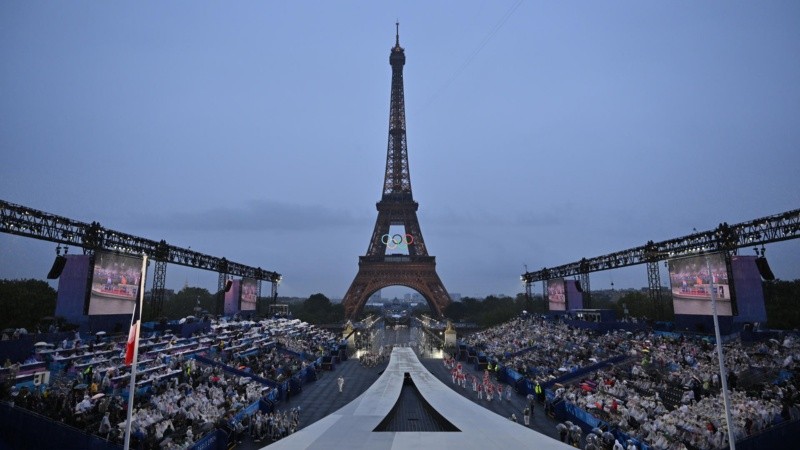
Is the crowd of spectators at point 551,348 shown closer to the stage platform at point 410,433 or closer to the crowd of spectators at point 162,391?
the stage platform at point 410,433

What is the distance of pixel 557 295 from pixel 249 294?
39397mm

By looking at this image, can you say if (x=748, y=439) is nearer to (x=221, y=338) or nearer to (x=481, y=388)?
(x=481, y=388)

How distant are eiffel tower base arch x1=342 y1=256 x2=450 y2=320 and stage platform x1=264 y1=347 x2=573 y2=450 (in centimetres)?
5378

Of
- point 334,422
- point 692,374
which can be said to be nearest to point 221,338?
point 334,422

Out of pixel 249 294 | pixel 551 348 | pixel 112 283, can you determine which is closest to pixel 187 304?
pixel 249 294

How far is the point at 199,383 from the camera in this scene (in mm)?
21344

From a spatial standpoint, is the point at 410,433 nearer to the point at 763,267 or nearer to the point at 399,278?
the point at 763,267

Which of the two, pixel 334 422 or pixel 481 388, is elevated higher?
pixel 334 422

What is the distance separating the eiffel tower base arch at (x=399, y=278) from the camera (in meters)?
72.2

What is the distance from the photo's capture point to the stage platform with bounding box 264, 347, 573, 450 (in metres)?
11.0

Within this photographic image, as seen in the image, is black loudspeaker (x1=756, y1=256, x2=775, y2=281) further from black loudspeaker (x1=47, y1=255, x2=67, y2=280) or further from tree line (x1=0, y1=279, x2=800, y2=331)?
black loudspeaker (x1=47, y1=255, x2=67, y2=280)

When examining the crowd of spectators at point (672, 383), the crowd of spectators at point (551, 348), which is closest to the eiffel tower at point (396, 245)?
the crowd of spectators at point (551, 348)

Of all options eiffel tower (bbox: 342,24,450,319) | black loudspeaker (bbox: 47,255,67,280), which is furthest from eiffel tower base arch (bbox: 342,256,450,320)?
black loudspeaker (bbox: 47,255,67,280)

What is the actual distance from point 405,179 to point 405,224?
9.35 meters
